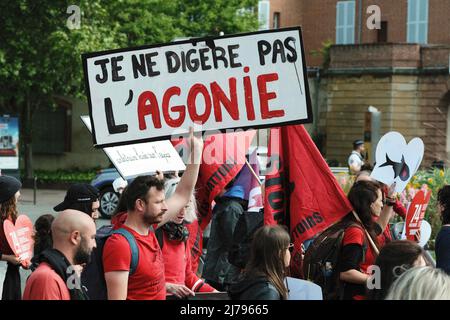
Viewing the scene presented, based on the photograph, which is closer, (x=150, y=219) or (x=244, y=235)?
(x=150, y=219)

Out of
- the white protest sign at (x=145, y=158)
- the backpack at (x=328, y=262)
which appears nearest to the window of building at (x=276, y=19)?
the white protest sign at (x=145, y=158)

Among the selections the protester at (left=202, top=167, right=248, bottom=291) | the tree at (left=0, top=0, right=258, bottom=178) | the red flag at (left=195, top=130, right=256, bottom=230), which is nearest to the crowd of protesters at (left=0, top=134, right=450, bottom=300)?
the red flag at (left=195, top=130, right=256, bottom=230)

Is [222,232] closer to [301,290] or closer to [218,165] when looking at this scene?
[218,165]

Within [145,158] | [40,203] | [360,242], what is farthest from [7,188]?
[40,203]

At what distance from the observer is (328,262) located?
17.5 ft

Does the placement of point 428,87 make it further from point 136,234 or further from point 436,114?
point 136,234

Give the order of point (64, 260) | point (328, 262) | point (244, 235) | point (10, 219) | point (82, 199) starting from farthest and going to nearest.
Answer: point (244, 235) < point (10, 219) < point (82, 199) < point (328, 262) < point (64, 260)

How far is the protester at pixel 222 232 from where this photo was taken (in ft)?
24.6

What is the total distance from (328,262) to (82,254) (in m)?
1.74

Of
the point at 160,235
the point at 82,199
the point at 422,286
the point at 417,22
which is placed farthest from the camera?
the point at 417,22

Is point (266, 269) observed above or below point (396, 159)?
below

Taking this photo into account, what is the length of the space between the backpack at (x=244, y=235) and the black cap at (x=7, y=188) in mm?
1714

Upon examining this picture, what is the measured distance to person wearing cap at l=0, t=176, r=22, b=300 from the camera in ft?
20.9

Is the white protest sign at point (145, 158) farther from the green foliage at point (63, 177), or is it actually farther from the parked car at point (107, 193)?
the green foliage at point (63, 177)
